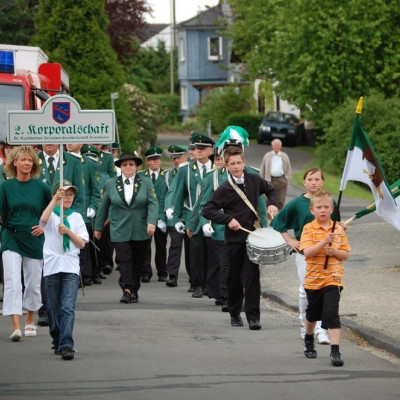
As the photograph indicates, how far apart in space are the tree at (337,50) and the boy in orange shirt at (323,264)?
37.3m

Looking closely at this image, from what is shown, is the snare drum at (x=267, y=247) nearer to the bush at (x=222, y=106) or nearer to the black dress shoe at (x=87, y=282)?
the black dress shoe at (x=87, y=282)

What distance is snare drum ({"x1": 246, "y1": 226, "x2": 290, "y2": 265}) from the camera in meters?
12.3

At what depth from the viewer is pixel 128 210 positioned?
1559cm

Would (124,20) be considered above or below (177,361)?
above

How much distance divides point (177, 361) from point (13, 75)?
406 inches

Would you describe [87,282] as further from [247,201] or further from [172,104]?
[172,104]

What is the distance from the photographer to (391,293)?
1573cm

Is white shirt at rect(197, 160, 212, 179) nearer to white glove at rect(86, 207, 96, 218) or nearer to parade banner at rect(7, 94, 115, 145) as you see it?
white glove at rect(86, 207, 96, 218)

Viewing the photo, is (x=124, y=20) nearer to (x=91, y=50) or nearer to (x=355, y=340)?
(x=91, y=50)

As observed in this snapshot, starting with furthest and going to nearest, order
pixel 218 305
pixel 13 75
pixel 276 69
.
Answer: pixel 276 69
pixel 13 75
pixel 218 305

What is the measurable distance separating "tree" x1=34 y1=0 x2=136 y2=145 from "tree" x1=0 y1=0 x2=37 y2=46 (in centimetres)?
1183

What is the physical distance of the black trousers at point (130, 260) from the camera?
15.4m

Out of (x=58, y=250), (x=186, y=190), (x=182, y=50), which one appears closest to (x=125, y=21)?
(x=186, y=190)

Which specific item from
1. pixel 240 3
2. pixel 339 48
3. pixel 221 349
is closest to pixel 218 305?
pixel 221 349
